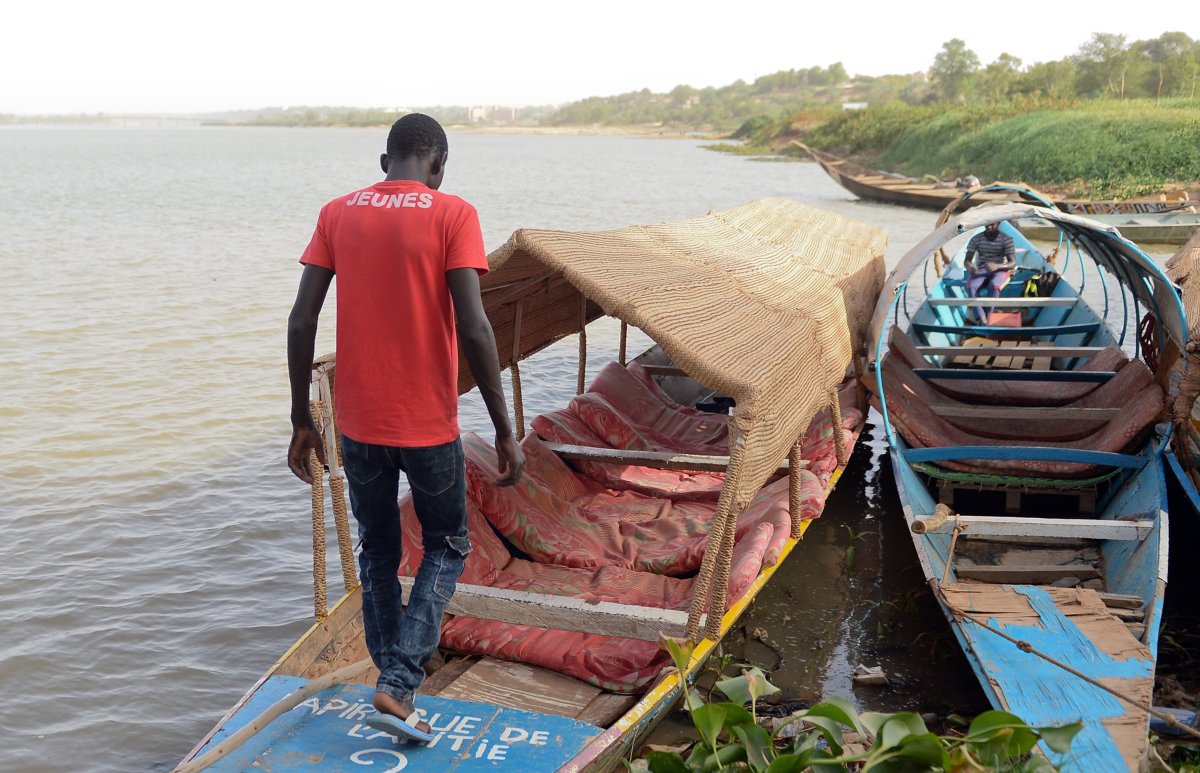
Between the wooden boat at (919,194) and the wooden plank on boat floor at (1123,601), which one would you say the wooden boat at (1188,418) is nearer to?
the wooden plank on boat floor at (1123,601)

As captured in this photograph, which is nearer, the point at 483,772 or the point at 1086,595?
the point at 483,772

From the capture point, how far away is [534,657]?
4.02 meters

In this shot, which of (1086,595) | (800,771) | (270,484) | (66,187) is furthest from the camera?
(66,187)

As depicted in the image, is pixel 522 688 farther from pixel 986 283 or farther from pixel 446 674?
pixel 986 283

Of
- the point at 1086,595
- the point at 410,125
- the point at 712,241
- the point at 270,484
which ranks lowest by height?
the point at 270,484

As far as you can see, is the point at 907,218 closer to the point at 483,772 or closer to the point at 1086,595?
the point at 1086,595

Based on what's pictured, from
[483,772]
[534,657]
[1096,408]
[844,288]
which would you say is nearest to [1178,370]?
[1096,408]

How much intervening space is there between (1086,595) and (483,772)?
2.83 m

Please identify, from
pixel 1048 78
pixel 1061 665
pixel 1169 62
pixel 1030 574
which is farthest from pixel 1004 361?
pixel 1048 78

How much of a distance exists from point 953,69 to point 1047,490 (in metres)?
71.4

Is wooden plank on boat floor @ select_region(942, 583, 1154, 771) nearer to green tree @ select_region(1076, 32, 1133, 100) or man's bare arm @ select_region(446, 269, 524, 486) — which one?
man's bare arm @ select_region(446, 269, 524, 486)

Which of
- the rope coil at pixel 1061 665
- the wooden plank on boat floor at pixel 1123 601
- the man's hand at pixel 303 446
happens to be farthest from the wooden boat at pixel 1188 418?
the man's hand at pixel 303 446

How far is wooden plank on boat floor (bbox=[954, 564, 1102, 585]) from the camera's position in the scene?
16.7ft

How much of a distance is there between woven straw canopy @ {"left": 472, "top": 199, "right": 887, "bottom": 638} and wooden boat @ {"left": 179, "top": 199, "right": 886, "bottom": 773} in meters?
0.02
